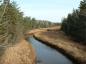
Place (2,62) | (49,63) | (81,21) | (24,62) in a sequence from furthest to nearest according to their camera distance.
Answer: (81,21)
(49,63)
(24,62)
(2,62)

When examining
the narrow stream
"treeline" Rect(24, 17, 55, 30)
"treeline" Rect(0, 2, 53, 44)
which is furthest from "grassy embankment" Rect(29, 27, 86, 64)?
"treeline" Rect(24, 17, 55, 30)

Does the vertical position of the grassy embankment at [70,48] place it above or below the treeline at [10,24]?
below

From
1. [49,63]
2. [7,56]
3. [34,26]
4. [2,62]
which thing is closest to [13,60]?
[7,56]

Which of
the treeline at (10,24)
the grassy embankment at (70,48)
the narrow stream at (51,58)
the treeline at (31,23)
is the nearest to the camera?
the treeline at (10,24)

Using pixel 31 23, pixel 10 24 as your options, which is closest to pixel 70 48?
pixel 10 24

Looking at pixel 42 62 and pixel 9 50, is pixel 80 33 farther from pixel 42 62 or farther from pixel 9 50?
pixel 9 50

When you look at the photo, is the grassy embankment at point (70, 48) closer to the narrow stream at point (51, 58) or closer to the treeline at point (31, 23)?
the narrow stream at point (51, 58)

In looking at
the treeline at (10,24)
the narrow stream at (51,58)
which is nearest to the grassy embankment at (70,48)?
the narrow stream at (51,58)

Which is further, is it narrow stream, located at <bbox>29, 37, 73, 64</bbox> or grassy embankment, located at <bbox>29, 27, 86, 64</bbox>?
narrow stream, located at <bbox>29, 37, 73, 64</bbox>

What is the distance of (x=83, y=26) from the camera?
48.6 m

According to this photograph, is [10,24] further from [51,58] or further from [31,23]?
[31,23]

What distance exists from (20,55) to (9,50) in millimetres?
1212

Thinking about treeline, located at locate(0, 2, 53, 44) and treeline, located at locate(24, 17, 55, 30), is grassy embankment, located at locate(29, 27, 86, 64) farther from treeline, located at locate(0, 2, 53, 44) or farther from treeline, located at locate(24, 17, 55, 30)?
treeline, located at locate(24, 17, 55, 30)

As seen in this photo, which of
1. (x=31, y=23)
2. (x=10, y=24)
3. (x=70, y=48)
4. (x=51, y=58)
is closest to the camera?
(x=10, y=24)
